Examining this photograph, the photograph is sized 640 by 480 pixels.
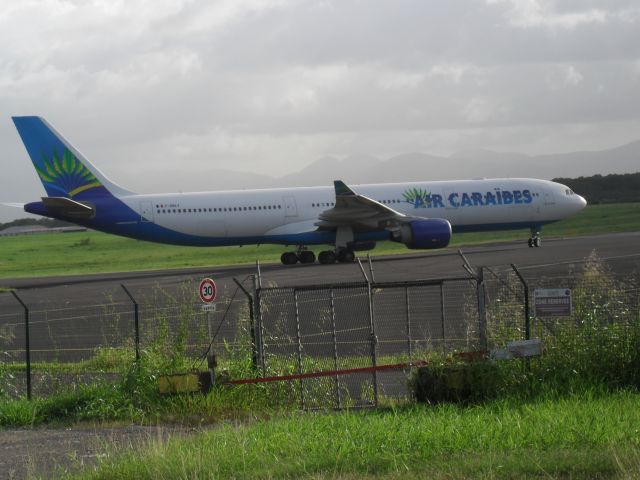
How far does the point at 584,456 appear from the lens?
28.4 feet

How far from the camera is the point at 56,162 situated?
4050 cm

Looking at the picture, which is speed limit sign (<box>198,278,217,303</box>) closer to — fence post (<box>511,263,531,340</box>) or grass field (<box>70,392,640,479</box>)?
grass field (<box>70,392,640,479</box>)

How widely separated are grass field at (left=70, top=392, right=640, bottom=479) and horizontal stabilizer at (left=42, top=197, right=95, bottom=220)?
28834 mm

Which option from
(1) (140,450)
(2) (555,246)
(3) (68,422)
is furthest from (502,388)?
(2) (555,246)

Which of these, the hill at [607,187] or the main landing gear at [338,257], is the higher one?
the hill at [607,187]

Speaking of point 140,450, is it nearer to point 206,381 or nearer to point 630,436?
point 206,381

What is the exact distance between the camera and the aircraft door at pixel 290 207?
43062 mm

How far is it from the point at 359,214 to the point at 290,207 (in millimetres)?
3529

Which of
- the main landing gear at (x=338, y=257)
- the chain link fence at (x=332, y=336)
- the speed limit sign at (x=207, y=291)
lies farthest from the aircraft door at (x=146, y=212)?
the speed limit sign at (x=207, y=291)

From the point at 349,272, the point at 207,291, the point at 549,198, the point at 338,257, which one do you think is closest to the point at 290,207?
the point at 338,257

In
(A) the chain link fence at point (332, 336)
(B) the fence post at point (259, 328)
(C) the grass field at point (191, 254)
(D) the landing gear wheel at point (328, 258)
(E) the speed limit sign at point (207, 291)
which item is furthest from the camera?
(C) the grass field at point (191, 254)

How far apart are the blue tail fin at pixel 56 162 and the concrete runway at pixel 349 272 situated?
389cm

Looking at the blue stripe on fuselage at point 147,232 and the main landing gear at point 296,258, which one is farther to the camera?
the main landing gear at point 296,258

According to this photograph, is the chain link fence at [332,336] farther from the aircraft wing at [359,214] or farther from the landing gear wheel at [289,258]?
the landing gear wheel at [289,258]
